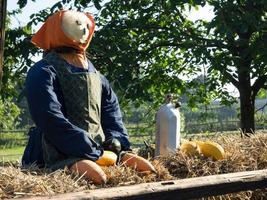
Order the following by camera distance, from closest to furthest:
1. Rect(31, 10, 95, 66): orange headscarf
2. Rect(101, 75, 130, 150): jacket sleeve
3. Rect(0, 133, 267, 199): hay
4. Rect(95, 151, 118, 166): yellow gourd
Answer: Rect(0, 133, 267, 199): hay
Rect(95, 151, 118, 166): yellow gourd
Rect(31, 10, 95, 66): orange headscarf
Rect(101, 75, 130, 150): jacket sleeve

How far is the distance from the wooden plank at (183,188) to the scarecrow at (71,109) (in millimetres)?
231

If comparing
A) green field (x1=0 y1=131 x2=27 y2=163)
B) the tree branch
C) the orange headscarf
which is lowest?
green field (x1=0 y1=131 x2=27 y2=163)

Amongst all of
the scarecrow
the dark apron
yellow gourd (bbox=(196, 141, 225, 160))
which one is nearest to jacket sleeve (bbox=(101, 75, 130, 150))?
the scarecrow

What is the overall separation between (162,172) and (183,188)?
32 centimetres

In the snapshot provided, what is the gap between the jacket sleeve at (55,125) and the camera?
2.48 metres

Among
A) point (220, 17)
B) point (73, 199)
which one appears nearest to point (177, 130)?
point (73, 199)

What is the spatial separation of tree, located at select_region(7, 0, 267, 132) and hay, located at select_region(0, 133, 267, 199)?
2.93 metres

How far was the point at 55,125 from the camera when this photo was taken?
247 cm

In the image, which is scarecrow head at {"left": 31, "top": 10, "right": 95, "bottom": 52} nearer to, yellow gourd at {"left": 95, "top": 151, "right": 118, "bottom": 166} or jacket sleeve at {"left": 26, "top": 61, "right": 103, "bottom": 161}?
jacket sleeve at {"left": 26, "top": 61, "right": 103, "bottom": 161}

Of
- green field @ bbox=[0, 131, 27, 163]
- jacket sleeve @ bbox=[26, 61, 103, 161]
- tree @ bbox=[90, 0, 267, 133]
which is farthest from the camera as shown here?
green field @ bbox=[0, 131, 27, 163]

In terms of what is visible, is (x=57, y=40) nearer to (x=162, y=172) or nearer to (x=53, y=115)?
(x=53, y=115)

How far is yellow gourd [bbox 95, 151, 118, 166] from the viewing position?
8.46 ft

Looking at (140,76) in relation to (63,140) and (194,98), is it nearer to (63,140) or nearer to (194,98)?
(194,98)

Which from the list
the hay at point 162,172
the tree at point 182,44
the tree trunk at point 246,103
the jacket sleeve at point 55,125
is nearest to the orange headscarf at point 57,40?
the jacket sleeve at point 55,125
